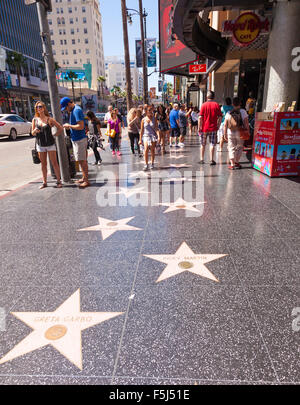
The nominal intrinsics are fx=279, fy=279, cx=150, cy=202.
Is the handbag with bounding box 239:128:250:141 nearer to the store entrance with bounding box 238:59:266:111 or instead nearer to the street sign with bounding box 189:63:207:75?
the store entrance with bounding box 238:59:266:111

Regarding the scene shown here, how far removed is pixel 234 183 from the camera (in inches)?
259

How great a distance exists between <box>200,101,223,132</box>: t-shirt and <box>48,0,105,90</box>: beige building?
320 ft

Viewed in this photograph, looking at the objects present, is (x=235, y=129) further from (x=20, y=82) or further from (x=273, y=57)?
(x=20, y=82)

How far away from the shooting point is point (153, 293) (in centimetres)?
276

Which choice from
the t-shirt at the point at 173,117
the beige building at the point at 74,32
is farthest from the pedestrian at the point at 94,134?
the beige building at the point at 74,32

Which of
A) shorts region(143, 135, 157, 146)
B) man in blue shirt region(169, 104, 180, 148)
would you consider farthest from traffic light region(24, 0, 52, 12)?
man in blue shirt region(169, 104, 180, 148)

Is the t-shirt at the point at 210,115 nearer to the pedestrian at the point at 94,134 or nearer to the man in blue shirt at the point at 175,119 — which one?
the man in blue shirt at the point at 175,119

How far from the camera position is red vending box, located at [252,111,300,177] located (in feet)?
21.1

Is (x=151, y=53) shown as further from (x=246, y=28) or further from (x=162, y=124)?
(x=246, y=28)

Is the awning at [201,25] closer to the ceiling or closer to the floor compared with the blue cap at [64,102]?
closer to the ceiling

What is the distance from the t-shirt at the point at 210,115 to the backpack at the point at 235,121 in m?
0.61

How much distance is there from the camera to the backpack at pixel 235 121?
764 cm

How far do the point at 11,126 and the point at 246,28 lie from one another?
17.8m

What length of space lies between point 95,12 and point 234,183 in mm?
117104
